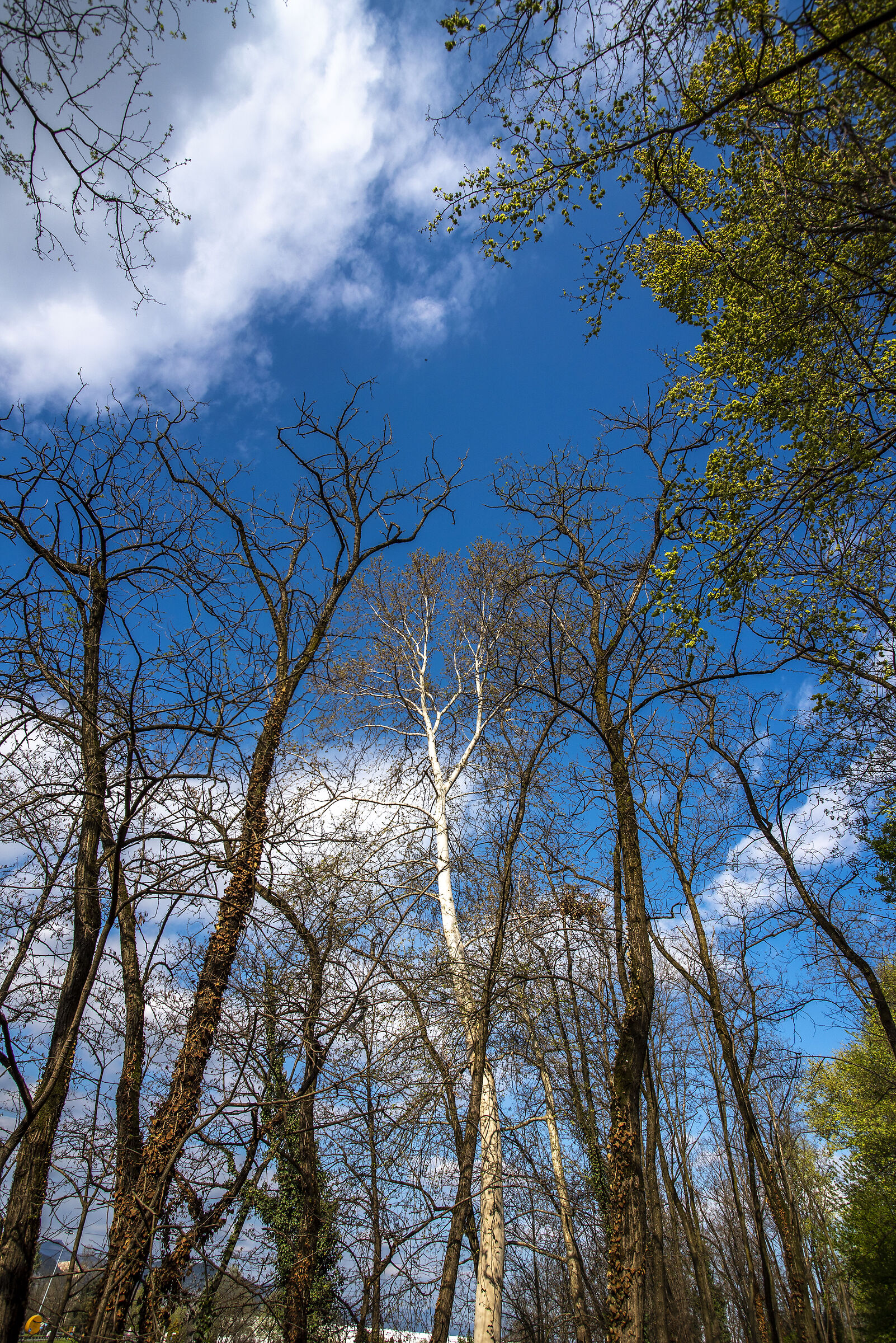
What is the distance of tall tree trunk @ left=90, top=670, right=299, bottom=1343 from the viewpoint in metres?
3.29

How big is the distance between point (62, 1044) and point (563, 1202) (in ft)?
21.7

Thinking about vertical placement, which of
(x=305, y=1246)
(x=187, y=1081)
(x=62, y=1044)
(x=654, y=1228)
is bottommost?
(x=654, y=1228)

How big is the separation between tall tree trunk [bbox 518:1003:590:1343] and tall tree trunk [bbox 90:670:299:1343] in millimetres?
2564

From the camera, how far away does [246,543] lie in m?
5.85

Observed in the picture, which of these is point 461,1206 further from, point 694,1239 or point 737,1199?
point 694,1239

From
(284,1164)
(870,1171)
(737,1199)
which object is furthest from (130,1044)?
(870,1171)

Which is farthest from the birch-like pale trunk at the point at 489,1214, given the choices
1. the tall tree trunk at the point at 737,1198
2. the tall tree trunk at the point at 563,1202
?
the tall tree trunk at the point at 737,1198

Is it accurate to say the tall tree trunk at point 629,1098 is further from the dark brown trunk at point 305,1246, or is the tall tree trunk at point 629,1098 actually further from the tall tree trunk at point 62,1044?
the tall tree trunk at point 62,1044

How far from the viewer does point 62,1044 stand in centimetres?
354

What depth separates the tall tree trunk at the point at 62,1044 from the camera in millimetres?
3406

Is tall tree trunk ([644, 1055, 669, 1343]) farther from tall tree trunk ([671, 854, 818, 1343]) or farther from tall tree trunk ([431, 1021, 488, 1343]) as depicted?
tall tree trunk ([431, 1021, 488, 1343])

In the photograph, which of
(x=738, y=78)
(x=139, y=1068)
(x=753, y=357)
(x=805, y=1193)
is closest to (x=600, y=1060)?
(x=139, y=1068)

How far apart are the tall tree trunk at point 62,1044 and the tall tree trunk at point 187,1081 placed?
0.42 metres

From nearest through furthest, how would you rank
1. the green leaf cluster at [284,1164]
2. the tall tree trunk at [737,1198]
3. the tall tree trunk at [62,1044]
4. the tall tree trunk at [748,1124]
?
the tall tree trunk at [62,1044], the green leaf cluster at [284,1164], the tall tree trunk at [748,1124], the tall tree trunk at [737,1198]
